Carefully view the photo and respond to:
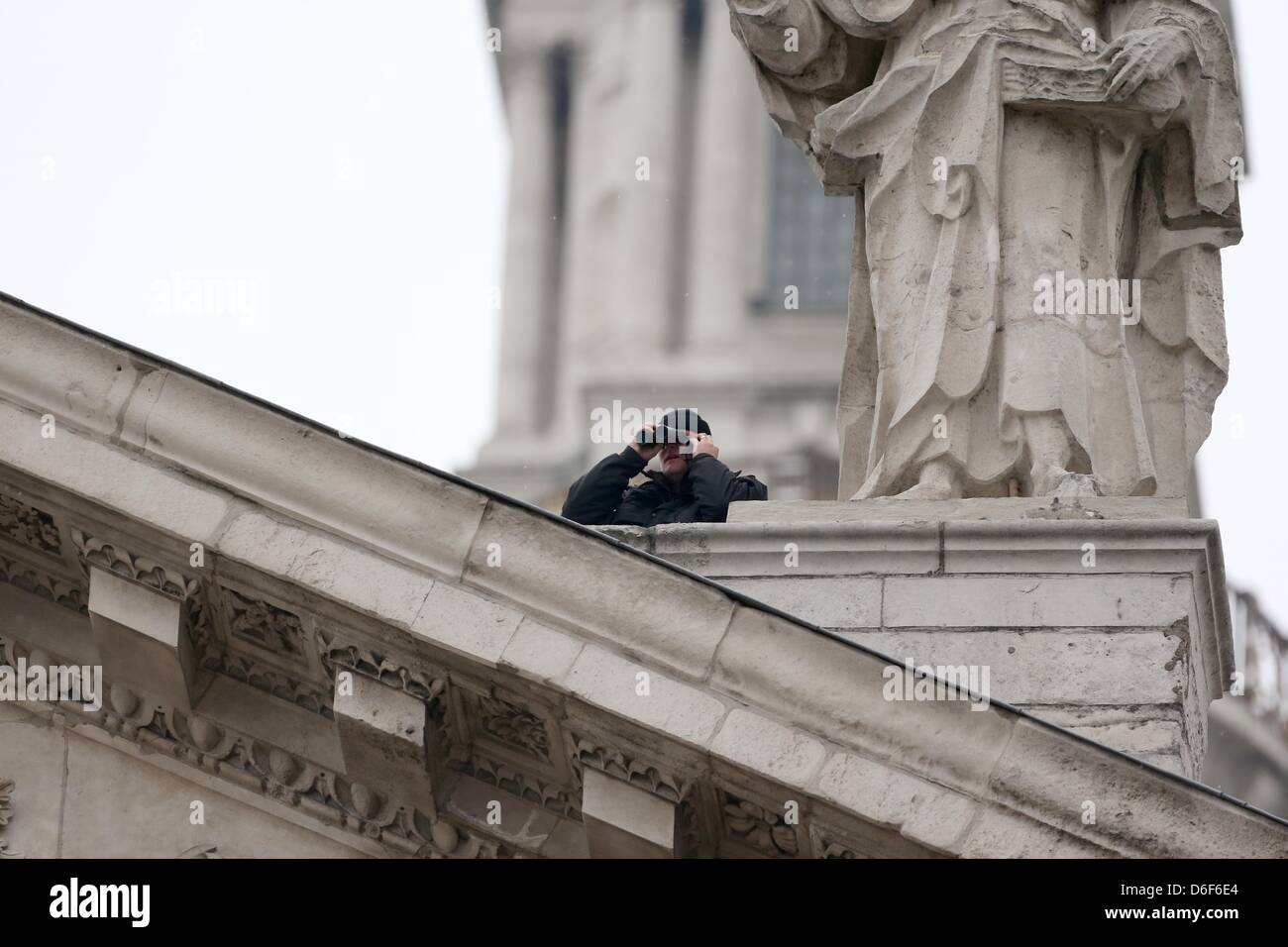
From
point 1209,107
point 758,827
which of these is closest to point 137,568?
point 758,827

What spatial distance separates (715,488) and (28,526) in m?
2.88

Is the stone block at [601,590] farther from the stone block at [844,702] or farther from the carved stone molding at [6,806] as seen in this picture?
the carved stone molding at [6,806]

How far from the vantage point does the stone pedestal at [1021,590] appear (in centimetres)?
1378

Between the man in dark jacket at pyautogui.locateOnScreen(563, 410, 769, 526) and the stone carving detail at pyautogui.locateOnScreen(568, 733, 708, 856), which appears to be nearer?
the stone carving detail at pyautogui.locateOnScreen(568, 733, 708, 856)

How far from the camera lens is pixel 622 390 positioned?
6300 cm

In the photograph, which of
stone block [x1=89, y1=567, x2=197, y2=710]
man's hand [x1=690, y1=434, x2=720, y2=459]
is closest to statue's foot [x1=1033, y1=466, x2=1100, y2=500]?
man's hand [x1=690, y1=434, x2=720, y2=459]

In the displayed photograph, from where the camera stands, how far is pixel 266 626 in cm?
1334

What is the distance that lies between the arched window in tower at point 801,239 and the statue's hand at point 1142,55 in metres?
47.7

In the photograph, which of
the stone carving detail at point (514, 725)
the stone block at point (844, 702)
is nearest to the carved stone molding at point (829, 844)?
the stone block at point (844, 702)

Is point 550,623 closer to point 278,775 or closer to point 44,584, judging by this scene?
point 278,775

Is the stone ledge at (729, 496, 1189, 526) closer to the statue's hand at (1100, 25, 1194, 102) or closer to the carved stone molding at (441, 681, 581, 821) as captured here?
the statue's hand at (1100, 25, 1194, 102)

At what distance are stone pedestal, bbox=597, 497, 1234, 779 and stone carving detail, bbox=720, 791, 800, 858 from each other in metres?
1.43

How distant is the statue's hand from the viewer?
50.1ft
